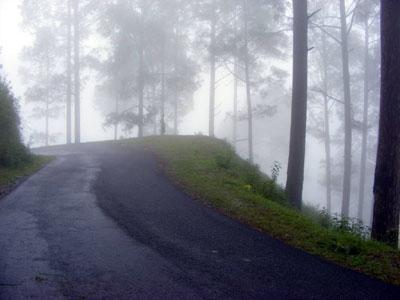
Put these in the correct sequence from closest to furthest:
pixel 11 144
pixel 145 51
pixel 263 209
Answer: pixel 263 209
pixel 11 144
pixel 145 51

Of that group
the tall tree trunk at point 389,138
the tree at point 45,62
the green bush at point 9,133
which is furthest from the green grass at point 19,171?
the tree at point 45,62

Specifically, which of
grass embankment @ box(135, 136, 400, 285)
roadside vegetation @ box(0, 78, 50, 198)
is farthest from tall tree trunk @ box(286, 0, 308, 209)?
roadside vegetation @ box(0, 78, 50, 198)

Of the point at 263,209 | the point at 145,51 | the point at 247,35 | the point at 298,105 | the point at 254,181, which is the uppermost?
the point at 145,51

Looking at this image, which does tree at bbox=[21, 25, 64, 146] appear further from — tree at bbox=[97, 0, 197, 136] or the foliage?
the foliage

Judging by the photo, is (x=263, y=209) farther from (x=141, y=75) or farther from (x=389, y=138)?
(x=141, y=75)

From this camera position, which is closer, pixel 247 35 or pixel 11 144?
pixel 11 144

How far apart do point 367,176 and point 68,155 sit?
34.4m

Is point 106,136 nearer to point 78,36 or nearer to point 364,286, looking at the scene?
point 78,36

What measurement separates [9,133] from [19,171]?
156 centimetres

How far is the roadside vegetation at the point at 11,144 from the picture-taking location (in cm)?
1304

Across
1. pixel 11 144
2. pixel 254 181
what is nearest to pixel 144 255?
pixel 254 181

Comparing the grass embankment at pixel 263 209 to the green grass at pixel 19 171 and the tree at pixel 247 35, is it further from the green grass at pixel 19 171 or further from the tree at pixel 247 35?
the tree at pixel 247 35

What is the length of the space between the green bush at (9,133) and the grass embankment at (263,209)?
4.91 m

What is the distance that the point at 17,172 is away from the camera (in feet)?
41.7
